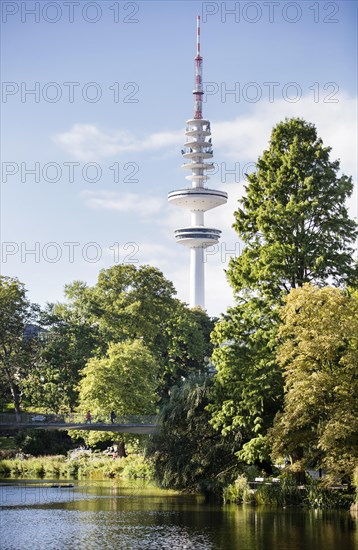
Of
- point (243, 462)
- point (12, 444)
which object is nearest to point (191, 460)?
point (243, 462)

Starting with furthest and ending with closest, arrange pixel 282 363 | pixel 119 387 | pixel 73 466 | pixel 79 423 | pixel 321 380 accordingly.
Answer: pixel 73 466 → pixel 119 387 → pixel 79 423 → pixel 282 363 → pixel 321 380

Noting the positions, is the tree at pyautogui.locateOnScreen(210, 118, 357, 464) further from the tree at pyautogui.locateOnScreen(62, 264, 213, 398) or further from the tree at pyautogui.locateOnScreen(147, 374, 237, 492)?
the tree at pyautogui.locateOnScreen(62, 264, 213, 398)

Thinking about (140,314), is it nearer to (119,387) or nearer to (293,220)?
(119,387)

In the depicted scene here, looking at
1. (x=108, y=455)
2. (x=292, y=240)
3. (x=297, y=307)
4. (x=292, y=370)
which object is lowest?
(x=108, y=455)

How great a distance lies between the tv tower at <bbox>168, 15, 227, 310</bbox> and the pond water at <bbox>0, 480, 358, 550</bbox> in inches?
5565

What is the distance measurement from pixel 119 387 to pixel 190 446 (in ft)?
62.9

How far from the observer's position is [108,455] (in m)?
70.3

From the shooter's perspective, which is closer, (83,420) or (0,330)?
(83,420)

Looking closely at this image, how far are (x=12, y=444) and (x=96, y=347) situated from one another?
35.7ft

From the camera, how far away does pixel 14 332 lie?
271ft

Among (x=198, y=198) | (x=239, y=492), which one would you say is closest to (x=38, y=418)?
(x=239, y=492)

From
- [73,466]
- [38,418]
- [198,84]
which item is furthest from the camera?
[198,84]

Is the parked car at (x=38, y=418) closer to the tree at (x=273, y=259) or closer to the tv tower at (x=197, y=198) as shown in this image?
the tree at (x=273, y=259)

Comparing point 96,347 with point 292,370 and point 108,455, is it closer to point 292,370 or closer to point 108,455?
point 108,455
